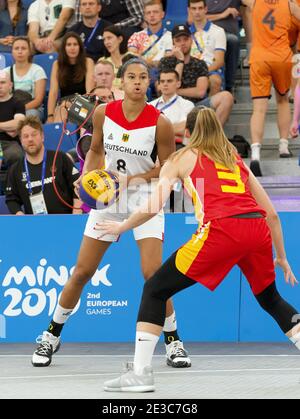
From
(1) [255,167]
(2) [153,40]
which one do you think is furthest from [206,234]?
(2) [153,40]

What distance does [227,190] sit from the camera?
7207 millimetres

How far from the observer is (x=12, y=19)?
608 inches

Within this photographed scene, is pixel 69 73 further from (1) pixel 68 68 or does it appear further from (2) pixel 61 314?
(2) pixel 61 314

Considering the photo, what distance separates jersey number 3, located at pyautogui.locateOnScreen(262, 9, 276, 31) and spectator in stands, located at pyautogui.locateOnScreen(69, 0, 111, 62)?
247 centimetres

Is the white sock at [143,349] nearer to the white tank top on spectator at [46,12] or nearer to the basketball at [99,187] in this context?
the basketball at [99,187]

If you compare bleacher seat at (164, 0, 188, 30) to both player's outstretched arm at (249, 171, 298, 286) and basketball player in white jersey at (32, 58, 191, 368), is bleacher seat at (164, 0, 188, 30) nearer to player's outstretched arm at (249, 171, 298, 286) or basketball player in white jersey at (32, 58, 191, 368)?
basketball player in white jersey at (32, 58, 191, 368)

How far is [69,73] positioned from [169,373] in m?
6.02

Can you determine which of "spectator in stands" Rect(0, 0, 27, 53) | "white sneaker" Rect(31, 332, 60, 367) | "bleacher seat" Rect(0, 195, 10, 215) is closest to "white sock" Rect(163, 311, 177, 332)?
"white sneaker" Rect(31, 332, 60, 367)

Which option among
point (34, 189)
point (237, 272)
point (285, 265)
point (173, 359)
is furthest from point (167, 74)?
point (285, 265)

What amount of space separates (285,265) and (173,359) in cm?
167

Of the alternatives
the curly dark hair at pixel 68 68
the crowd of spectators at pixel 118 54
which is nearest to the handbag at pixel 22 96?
the crowd of spectators at pixel 118 54

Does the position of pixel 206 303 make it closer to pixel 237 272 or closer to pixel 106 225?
pixel 237 272

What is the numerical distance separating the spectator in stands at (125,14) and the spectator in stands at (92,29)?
0.82 ft

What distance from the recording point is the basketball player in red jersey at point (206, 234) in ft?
23.3
